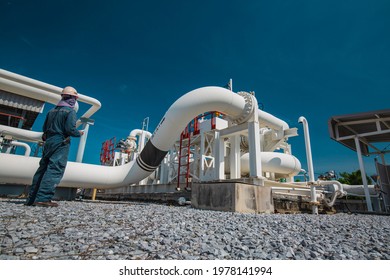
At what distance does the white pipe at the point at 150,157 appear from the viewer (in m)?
5.07

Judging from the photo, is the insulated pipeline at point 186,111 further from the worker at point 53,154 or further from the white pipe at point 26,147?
the white pipe at point 26,147

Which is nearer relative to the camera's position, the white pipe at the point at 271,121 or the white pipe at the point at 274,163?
the white pipe at the point at 271,121

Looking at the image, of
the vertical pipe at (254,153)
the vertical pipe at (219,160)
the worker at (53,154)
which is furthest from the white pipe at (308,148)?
the worker at (53,154)

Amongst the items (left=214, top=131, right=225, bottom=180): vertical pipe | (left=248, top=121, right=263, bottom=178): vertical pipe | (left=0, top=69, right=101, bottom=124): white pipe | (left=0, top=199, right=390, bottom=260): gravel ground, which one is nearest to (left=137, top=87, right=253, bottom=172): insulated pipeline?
(left=248, top=121, right=263, bottom=178): vertical pipe

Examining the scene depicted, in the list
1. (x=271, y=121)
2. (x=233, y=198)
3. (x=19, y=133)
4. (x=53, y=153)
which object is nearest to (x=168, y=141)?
(x=233, y=198)

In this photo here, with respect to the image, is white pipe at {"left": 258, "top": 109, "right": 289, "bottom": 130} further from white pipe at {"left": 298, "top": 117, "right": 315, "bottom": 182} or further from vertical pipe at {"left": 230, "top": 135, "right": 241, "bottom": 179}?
vertical pipe at {"left": 230, "top": 135, "right": 241, "bottom": 179}

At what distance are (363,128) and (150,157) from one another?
1085cm

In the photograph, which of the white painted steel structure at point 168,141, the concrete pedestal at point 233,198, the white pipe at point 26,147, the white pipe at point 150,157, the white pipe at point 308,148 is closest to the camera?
the concrete pedestal at point 233,198

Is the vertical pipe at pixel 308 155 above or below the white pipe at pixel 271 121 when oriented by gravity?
below

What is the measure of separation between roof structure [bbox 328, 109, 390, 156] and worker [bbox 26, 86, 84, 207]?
1090 cm

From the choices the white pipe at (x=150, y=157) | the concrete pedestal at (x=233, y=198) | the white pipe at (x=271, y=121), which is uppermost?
the white pipe at (x=271, y=121)

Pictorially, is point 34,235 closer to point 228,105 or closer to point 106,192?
point 228,105

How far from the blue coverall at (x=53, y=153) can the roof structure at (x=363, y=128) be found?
10909 mm

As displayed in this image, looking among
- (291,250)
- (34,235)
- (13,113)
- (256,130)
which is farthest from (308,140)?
(13,113)
